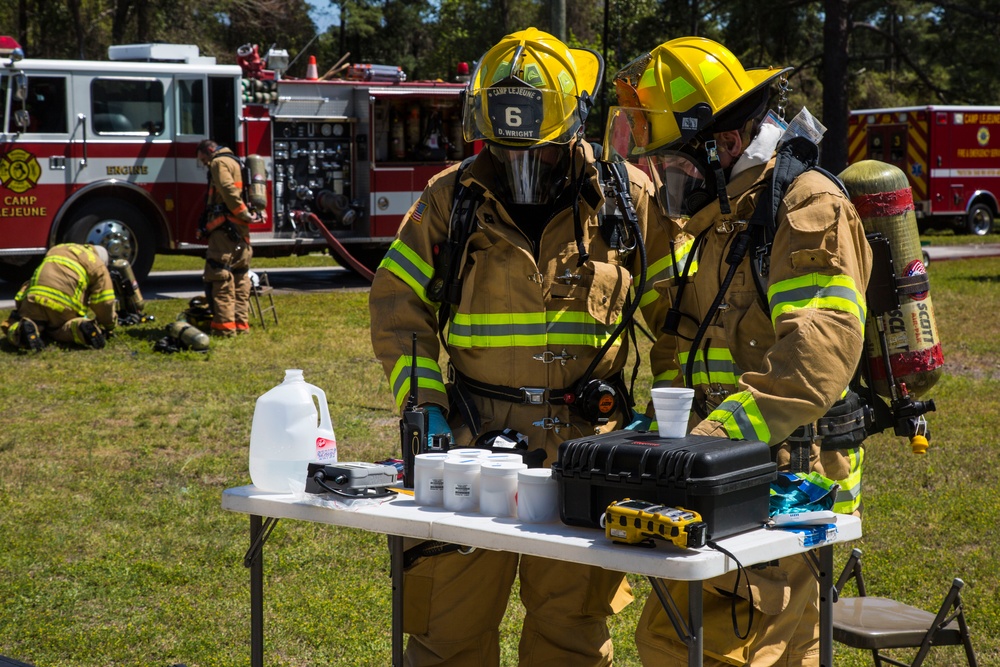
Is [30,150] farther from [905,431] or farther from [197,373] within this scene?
[905,431]

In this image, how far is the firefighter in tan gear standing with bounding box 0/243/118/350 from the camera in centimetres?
992

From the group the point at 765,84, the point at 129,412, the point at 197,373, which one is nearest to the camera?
the point at 765,84

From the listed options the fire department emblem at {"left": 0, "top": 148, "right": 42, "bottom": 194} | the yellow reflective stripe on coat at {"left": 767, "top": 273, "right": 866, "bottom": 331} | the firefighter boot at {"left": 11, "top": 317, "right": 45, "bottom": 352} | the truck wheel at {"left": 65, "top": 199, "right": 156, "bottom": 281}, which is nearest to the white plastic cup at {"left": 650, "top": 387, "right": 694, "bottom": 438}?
the yellow reflective stripe on coat at {"left": 767, "top": 273, "right": 866, "bottom": 331}

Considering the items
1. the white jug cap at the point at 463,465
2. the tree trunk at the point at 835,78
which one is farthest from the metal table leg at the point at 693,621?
the tree trunk at the point at 835,78

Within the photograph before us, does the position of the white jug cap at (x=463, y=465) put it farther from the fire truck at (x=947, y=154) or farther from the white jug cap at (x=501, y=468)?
the fire truck at (x=947, y=154)

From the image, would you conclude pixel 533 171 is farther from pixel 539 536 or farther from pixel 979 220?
pixel 979 220

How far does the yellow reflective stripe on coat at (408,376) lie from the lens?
3.27 m

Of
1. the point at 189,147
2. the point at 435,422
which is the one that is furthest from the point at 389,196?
the point at 435,422

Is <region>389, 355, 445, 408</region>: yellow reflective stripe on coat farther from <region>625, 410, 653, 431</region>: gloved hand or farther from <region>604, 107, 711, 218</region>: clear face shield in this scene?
<region>604, 107, 711, 218</region>: clear face shield

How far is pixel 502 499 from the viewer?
259cm

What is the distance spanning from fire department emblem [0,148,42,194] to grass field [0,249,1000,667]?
13.0ft

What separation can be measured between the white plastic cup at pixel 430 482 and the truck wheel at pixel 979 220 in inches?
905

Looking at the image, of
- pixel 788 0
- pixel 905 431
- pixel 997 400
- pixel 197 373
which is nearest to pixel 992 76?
pixel 788 0

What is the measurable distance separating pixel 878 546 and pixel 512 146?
3153mm
